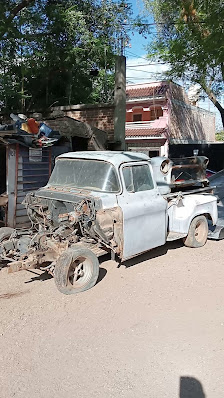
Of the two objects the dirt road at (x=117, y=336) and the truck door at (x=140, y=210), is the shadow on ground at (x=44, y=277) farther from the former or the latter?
the truck door at (x=140, y=210)

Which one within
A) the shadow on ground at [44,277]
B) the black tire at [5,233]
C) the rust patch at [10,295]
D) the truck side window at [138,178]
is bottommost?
the rust patch at [10,295]

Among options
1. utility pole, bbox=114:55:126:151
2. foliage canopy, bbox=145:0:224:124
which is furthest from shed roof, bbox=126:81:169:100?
utility pole, bbox=114:55:126:151

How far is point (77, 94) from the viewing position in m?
15.4

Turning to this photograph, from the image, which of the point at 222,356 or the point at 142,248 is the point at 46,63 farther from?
the point at 222,356

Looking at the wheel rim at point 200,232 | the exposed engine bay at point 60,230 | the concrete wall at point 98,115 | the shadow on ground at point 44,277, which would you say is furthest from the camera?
the concrete wall at point 98,115

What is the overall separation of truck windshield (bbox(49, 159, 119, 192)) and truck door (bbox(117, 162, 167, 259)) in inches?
8.1

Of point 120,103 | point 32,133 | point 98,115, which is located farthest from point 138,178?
point 98,115

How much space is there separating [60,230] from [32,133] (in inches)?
138

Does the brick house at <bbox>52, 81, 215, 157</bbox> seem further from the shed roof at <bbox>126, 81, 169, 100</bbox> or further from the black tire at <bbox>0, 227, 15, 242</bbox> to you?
the black tire at <bbox>0, 227, 15, 242</bbox>

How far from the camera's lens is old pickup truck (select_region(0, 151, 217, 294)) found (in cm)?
541

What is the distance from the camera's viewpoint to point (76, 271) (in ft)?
17.5

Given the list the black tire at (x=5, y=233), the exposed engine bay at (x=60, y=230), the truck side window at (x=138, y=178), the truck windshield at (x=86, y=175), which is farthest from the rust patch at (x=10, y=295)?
the truck side window at (x=138, y=178)

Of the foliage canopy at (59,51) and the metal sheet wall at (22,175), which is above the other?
the foliage canopy at (59,51)

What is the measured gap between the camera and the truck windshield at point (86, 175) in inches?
238
